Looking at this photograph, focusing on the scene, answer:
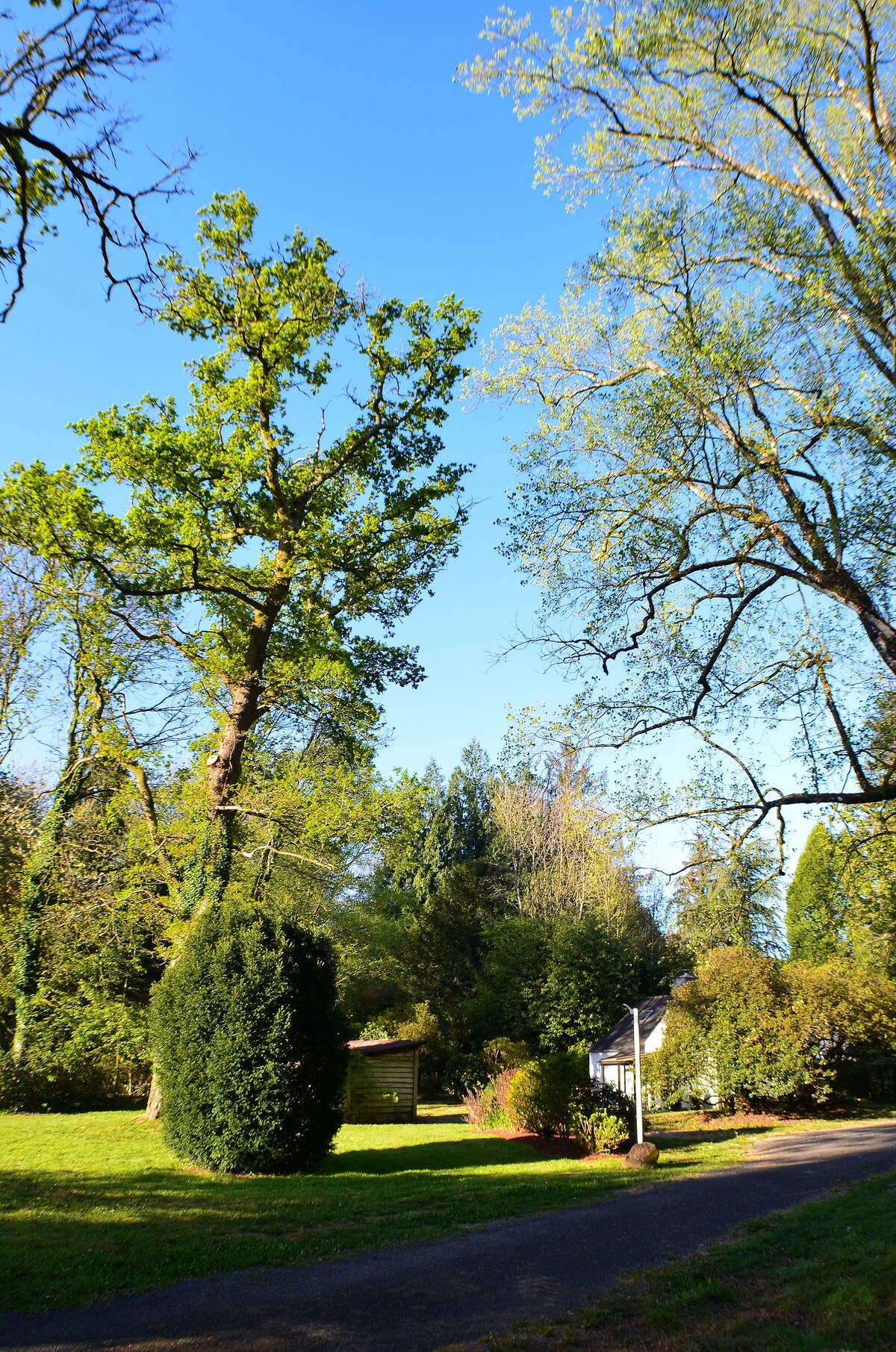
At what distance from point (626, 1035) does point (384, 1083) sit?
32.9 ft

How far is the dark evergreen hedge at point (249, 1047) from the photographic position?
39.1 ft

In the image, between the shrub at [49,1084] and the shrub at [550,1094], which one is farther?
the shrub at [49,1084]

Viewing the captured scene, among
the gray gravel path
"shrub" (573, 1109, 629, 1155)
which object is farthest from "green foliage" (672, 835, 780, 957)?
"shrub" (573, 1109, 629, 1155)

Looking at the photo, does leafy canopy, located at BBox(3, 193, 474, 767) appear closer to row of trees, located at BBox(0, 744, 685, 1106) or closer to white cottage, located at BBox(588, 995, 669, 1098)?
row of trees, located at BBox(0, 744, 685, 1106)

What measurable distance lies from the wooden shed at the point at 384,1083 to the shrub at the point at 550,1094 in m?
5.10

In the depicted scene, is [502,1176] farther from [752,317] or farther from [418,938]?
[418,938]

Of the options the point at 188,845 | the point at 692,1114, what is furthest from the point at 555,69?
the point at 692,1114

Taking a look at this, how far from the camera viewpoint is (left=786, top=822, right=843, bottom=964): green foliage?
452 inches

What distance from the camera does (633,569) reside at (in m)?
11.3

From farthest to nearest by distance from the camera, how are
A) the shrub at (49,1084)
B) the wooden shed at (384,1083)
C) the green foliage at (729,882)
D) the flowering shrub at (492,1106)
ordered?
1. the wooden shed at (384,1083)
2. the flowering shrub at (492,1106)
3. the shrub at (49,1084)
4. the green foliage at (729,882)

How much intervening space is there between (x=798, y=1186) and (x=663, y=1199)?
2112 millimetres

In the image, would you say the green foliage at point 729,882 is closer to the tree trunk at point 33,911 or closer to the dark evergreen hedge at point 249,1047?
the dark evergreen hedge at point 249,1047

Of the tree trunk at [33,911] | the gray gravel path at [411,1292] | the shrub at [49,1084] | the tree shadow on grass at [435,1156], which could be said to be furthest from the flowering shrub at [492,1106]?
the tree trunk at [33,911]

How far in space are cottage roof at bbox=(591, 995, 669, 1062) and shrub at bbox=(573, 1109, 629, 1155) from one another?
10692 millimetres
